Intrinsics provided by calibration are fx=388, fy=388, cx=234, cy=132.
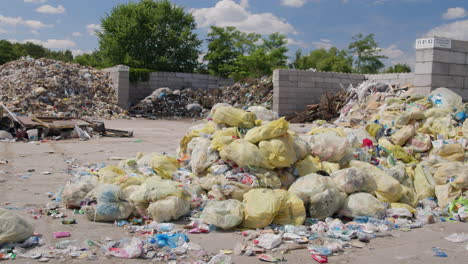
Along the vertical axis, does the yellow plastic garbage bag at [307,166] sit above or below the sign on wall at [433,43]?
below

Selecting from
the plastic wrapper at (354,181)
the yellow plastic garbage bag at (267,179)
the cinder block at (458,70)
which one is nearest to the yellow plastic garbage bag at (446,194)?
the plastic wrapper at (354,181)

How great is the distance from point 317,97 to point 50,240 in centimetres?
1255

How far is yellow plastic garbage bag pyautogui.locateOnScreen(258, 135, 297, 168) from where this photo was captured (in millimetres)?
4180

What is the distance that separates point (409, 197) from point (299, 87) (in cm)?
1011

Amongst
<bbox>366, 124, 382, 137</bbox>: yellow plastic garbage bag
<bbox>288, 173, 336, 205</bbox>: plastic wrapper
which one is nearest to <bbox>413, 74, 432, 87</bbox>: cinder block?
<bbox>366, 124, 382, 137</bbox>: yellow plastic garbage bag

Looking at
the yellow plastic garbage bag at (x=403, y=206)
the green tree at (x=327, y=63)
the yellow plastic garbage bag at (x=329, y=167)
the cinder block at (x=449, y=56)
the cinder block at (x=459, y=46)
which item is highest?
the green tree at (x=327, y=63)

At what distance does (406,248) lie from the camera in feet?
10.7

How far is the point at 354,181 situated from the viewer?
4.08 meters

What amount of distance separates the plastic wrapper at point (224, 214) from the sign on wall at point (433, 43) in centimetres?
763

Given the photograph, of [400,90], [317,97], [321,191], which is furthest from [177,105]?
[321,191]

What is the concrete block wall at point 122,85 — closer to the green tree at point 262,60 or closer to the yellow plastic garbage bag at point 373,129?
the green tree at point 262,60

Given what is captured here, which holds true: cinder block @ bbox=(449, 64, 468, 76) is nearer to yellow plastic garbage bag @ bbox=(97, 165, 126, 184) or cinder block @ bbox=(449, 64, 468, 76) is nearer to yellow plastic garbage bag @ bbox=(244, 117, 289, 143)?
yellow plastic garbage bag @ bbox=(244, 117, 289, 143)

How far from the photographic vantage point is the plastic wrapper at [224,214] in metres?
3.52

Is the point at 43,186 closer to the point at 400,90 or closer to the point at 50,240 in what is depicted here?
the point at 50,240
